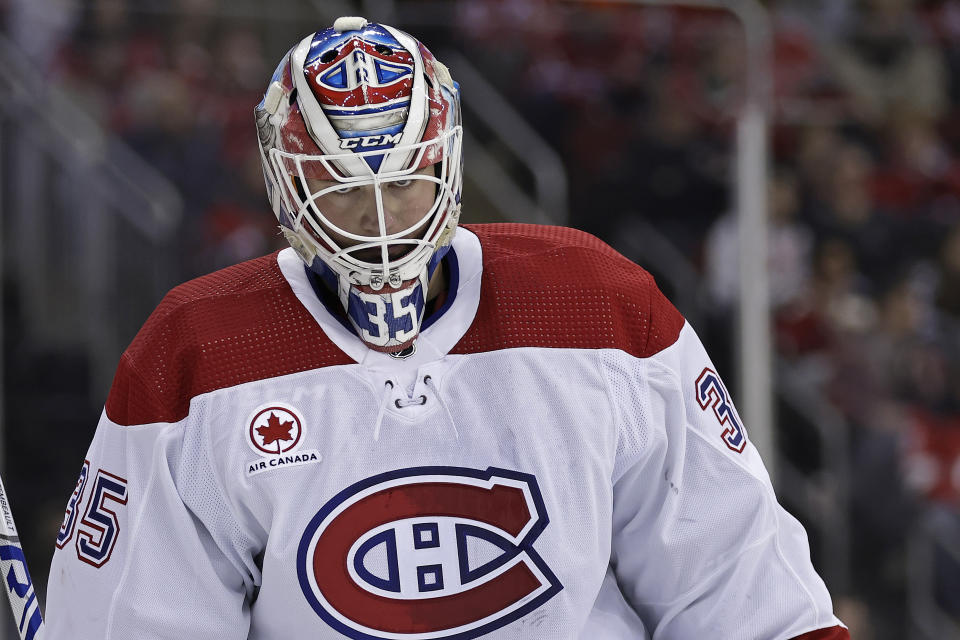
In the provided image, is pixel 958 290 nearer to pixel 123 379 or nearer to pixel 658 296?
pixel 658 296

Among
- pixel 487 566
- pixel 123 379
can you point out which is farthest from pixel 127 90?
pixel 487 566

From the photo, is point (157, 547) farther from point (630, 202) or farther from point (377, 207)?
point (630, 202)

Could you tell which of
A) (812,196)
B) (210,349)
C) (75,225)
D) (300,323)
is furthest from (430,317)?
(812,196)

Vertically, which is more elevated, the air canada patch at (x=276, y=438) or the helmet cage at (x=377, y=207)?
the helmet cage at (x=377, y=207)

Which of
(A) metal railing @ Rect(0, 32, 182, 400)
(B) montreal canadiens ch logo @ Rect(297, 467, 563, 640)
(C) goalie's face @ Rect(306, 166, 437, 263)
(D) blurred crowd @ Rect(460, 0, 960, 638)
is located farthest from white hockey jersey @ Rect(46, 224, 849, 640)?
(D) blurred crowd @ Rect(460, 0, 960, 638)

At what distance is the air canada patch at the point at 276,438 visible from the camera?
4.90 feet

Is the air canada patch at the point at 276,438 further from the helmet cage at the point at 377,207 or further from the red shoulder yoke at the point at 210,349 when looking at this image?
the helmet cage at the point at 377,207

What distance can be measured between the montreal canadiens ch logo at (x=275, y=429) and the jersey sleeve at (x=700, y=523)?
1.29ft

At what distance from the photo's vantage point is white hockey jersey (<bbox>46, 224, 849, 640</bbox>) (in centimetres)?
150

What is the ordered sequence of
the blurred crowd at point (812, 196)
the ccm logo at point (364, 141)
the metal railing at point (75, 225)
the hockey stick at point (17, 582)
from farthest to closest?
the blurred crowd at point (812, 196) < the metal railing at point (75, 225) < the hockey stick at point (17, 582) < the ccm logo at point (364, 141)

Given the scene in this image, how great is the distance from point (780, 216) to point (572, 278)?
3.02 m

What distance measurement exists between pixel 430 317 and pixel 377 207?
0.61 feet

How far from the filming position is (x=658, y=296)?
163 centimetres

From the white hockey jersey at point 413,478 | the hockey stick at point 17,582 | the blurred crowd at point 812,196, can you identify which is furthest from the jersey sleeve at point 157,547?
the blurred crowd at point 812,196
